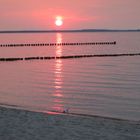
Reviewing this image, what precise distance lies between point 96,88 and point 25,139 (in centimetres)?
1531

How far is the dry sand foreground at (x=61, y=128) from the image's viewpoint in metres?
9.42

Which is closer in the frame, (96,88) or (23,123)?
(23,123)

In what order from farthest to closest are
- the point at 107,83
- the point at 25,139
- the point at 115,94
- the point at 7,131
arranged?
the point at 107,83, the point at 115,94, the point at 7,131, the point at 25,139

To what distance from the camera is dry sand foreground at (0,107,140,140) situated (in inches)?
371

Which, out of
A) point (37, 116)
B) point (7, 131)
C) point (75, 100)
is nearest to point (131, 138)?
point (7, 131)

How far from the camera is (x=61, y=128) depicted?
10.3 metres

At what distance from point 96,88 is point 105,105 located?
20.3 feet

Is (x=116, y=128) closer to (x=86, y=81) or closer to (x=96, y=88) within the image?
(x=96, y=88)

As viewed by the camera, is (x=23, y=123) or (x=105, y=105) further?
(x=105, y=105)

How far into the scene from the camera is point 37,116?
12.3 metres

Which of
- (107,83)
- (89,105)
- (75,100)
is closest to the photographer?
(89,105)

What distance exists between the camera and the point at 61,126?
34.6 ft

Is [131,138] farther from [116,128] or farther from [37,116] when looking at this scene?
[37,116]

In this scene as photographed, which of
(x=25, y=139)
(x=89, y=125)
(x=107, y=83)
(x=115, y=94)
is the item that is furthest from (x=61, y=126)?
(x=107, y=83)
